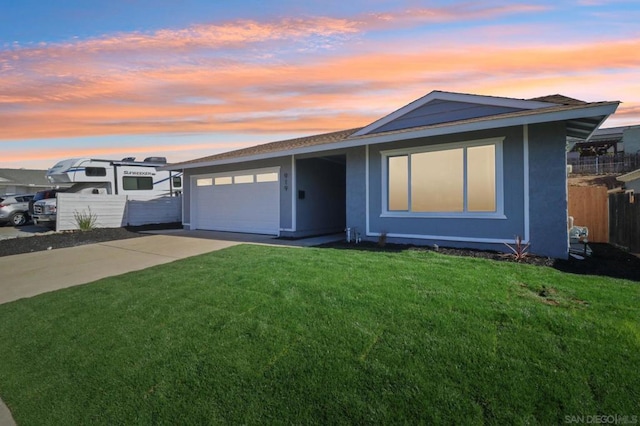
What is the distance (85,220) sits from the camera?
1503 centimetres

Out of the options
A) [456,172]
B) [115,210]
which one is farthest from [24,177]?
[456,172]

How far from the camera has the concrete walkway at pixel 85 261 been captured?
7.04 m

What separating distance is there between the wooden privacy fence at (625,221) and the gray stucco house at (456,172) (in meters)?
1.97

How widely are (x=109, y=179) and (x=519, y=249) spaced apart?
56.1 ft

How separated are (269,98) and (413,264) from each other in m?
7.91

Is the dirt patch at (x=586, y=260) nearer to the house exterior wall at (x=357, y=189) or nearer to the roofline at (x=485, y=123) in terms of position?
the house exterior wall at (x=357, y=189)

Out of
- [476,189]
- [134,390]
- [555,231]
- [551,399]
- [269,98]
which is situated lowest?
[134,390]

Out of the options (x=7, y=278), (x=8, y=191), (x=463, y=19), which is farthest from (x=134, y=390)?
(x=8, y=191)

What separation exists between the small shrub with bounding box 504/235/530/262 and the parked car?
21.5m

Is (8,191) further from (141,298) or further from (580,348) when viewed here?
(580,348)

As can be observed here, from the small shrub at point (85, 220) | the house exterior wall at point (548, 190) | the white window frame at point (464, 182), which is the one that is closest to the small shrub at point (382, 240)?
the white window frame at point (464, 182)

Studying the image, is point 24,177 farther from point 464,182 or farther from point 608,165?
point 608,165

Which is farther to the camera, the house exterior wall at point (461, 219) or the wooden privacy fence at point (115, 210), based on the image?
the wooden privacy fence at point (115, 210)

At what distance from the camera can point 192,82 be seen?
10414 mm
